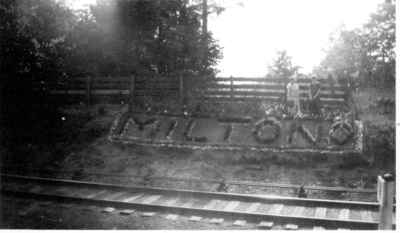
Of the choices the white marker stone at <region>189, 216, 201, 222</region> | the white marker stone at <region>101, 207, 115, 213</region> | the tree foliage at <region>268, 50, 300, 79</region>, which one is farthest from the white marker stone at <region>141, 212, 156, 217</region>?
the tree foliage at <region>268, 50, 300, 79</region>

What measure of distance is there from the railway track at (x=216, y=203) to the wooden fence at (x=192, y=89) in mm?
7256

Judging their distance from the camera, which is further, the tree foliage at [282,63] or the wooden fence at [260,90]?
the tree foliage at [282,63]

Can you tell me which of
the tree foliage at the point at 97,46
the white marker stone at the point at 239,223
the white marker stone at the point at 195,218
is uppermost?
the tree foliage at the point at 97,46

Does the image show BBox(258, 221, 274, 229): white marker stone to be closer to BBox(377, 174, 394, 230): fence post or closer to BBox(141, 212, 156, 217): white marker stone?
BBox(141, 212, 156, 217): white marker stone

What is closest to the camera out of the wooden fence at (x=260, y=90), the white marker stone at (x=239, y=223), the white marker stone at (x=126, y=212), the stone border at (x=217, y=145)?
the white marker stone at (x=239, y=223)

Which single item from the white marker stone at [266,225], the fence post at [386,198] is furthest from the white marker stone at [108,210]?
the fence post at [386,198]

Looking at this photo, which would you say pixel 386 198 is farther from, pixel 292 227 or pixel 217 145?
pixel 217 145

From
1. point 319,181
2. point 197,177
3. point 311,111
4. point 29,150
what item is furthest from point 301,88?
point 29,150

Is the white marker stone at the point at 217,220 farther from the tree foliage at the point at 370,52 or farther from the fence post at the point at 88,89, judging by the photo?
the fence post at the point at 88,89

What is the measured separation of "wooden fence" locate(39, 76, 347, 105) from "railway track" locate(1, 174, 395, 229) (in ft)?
23.8

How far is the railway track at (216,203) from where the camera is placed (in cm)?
756

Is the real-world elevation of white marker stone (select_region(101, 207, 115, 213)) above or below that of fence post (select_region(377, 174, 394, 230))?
below

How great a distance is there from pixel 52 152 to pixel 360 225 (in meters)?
10.7

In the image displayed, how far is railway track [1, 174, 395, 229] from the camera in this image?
24.8 ft
